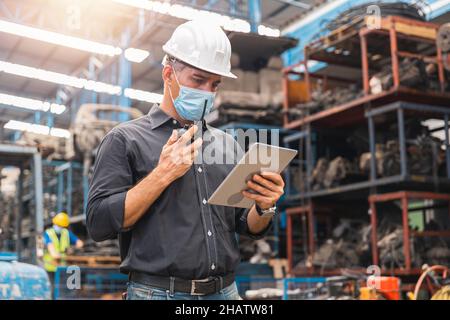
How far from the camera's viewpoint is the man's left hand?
6.62ft

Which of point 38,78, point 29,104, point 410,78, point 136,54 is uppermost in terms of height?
point 136,54

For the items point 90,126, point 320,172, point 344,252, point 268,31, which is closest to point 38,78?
point 90,126

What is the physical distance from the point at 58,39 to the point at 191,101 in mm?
2764

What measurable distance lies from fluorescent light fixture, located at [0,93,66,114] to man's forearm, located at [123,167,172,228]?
2.31 meters

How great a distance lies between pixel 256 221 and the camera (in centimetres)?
219

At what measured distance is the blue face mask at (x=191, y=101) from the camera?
2164 mm

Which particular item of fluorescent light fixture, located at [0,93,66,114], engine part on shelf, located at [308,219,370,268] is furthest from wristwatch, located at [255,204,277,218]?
engine part on shelf, located at [308,219,370,268]

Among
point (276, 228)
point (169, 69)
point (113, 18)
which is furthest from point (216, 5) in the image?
point (169, 69)

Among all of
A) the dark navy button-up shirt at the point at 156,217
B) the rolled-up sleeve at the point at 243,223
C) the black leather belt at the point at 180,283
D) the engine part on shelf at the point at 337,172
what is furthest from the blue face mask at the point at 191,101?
the engine part on shelf at the point at 337,172

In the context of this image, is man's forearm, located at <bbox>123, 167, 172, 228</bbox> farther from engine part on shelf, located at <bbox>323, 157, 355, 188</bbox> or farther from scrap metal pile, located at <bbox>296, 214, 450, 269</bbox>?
engine part on shelf, located at <bbox>323, 157, 355, 188</bbox>

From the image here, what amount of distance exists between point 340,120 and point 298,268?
195 cm

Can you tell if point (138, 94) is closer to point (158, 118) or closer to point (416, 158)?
point (416, 158)

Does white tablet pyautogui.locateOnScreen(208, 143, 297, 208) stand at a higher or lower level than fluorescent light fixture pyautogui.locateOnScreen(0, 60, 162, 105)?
lower
